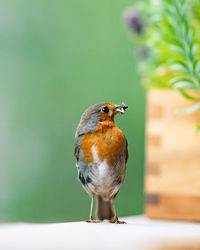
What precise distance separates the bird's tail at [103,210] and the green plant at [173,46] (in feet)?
0.68

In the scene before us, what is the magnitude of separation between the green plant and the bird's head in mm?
188

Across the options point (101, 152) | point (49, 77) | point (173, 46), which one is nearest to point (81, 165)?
point (101, 152)

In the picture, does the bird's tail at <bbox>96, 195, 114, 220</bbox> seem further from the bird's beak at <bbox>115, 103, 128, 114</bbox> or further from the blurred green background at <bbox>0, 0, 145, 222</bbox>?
the blurred green background at <bbox>0, 0, 145, 222</bbox>

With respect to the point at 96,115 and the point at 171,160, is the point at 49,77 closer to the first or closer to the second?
the point at 171,160

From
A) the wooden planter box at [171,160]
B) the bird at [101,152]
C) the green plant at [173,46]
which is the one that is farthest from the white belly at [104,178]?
the wooden planter box at [171,160]

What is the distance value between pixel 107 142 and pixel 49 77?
150 cm

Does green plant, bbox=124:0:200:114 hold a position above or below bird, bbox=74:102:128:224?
above

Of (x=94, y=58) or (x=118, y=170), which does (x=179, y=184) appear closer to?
(x=118, y=170)

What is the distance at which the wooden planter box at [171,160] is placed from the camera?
938mm

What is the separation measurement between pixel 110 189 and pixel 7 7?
1923 mm

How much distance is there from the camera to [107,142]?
1.33ft

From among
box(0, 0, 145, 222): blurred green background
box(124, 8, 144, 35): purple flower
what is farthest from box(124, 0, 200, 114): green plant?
box(0, 0, 145, 222): blurred green background

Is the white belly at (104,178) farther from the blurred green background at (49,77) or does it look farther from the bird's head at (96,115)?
the blurred green background at (49,77)

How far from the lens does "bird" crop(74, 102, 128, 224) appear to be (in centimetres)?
40
